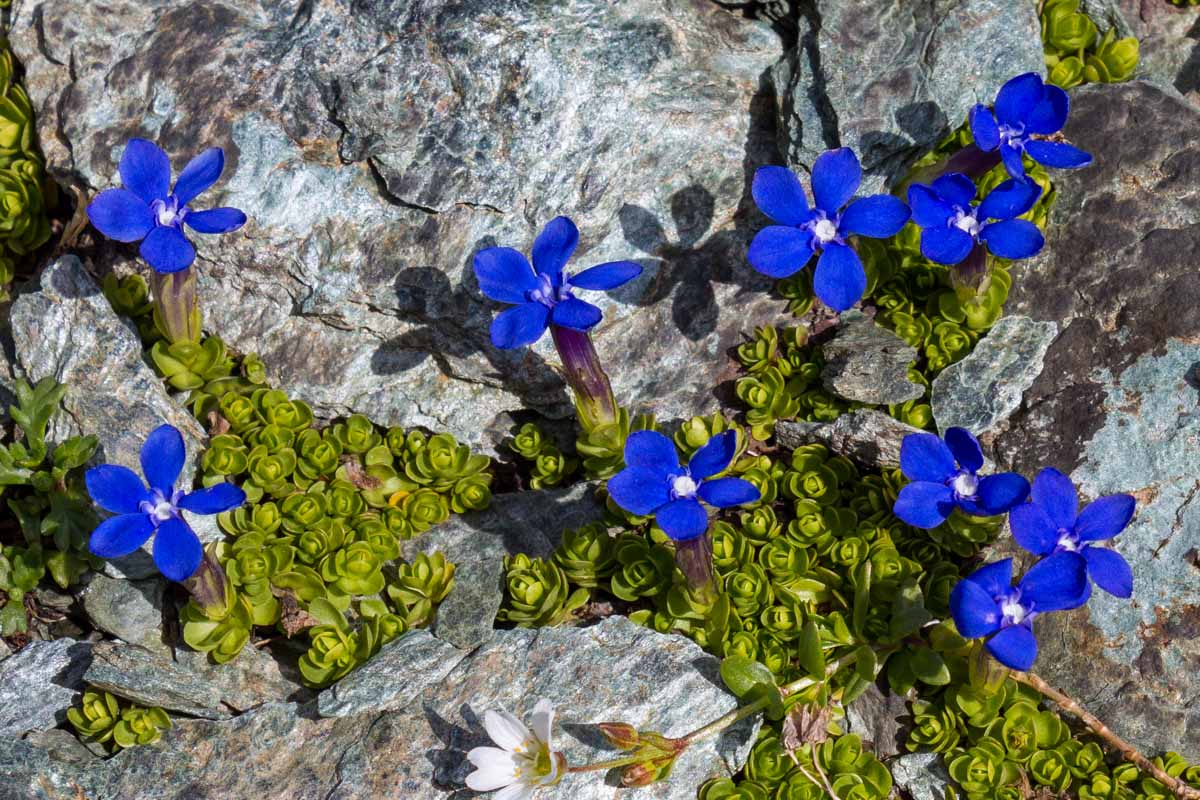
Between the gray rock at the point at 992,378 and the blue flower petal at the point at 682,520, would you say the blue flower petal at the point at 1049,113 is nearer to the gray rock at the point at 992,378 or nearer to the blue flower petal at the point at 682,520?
the gray rock at the point at 992,378

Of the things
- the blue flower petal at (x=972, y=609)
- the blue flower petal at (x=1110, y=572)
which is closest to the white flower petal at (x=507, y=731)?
the blue flower petal at (x=972, y=609)

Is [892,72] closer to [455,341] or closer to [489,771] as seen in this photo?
[455,341]

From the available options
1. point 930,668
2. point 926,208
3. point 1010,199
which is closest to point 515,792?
point 930,668

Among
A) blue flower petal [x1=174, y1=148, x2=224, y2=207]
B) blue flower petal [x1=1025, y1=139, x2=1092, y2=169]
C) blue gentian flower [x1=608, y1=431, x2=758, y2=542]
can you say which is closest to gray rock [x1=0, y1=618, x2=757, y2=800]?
blue gentian flower [x1=608, y1=431, x2=758, y2=542]

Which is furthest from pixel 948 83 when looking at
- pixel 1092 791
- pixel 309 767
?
pixel 309 767

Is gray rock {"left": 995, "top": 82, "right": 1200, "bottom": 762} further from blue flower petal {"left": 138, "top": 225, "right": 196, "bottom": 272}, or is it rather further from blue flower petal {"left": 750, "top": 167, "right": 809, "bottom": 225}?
blue flower petal {"left": 138, "top": 225, "right": 196, "bottom": 272}

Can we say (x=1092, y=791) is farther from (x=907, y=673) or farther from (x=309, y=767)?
(x=309, y=767)
